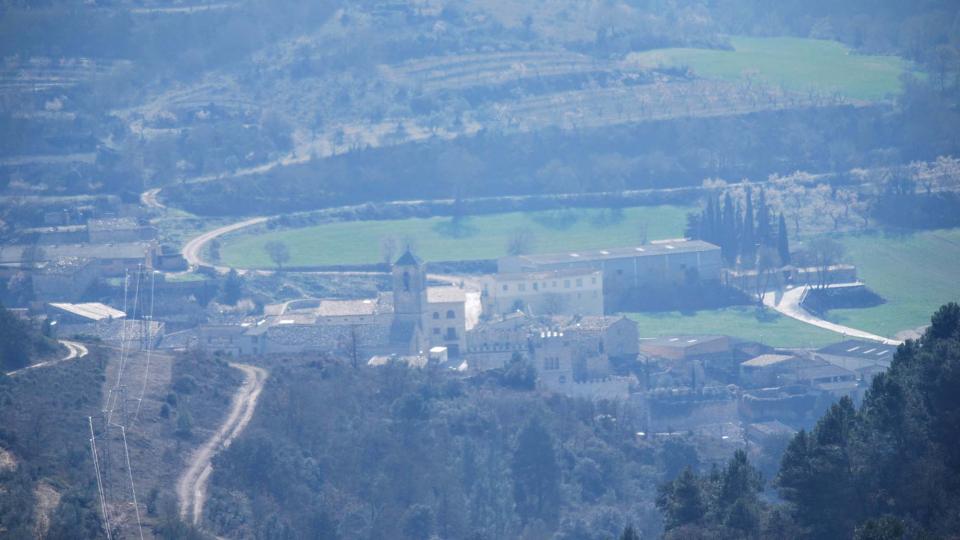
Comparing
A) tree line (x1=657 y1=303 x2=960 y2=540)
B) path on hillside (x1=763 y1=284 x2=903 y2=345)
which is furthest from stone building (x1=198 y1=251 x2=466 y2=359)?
tree line (x1=657 y1=303 x2=960 y2=540)

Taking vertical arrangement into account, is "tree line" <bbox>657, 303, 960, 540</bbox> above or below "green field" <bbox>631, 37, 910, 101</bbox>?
below

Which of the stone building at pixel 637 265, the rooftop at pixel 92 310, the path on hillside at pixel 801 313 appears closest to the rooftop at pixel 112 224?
the rooftop at pixel 92 310

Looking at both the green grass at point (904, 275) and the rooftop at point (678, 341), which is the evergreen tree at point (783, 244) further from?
the rooftop at point (678, 341)

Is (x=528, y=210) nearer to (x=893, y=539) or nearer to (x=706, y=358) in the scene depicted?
(x=706, y=358)

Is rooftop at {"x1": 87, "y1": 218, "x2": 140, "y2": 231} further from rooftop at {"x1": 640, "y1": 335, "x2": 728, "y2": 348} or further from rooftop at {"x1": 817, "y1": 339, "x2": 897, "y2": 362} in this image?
rooftop at {"x1": 817, "y1": 339, "x2": 897, "y2": 362}

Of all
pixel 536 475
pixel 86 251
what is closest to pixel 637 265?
pixel 86 251

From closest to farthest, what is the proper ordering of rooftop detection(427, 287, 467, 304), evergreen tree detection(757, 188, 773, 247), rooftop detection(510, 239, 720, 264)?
rooftop detection(427, 287, 467, 304) < rooftop detection(510, 239, 720, 264) < evergreen tree detection(757, 188, 773, 247)
